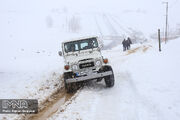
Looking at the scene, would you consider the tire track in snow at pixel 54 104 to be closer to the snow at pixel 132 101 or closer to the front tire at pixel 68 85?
the front tire at pixel 68 85

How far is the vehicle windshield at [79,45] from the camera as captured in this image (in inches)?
346

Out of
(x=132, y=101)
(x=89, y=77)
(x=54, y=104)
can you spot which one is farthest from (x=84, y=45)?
(x=132, y=101)

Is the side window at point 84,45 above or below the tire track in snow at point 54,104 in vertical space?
above

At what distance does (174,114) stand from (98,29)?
79.7 meters

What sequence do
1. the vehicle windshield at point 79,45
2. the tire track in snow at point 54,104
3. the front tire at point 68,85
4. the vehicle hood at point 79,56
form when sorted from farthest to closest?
1. the vehicle windshield at point 79,45
2. the vehicle hood at point 79,56
3. the front tire at point 68,85
4. the tire track in snow at point 54,104

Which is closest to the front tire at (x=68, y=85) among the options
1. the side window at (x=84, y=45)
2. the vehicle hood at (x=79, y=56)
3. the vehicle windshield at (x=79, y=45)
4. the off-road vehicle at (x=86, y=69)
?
the off-road vehicle at (x=86, y=69)

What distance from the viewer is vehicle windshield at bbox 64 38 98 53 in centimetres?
880

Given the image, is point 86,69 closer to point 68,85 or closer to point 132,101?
point 68,85

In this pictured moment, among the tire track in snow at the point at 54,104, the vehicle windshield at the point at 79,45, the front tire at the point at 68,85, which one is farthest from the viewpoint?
the vehicle windshield at the point at 79,45

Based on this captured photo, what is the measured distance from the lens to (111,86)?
7809mm

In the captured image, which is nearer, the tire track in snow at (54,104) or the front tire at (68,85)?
the tire track in snow at (54,104)

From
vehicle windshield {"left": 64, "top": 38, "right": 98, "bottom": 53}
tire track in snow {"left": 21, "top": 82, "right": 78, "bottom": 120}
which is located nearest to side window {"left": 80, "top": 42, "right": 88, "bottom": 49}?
vehicle windshield {"left": 64, "top": 38, "right": 98, "bottom": 53}

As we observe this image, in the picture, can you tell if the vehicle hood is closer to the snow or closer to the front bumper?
the front bumper

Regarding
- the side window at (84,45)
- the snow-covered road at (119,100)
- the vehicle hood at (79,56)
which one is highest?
the side window at (84,45)
